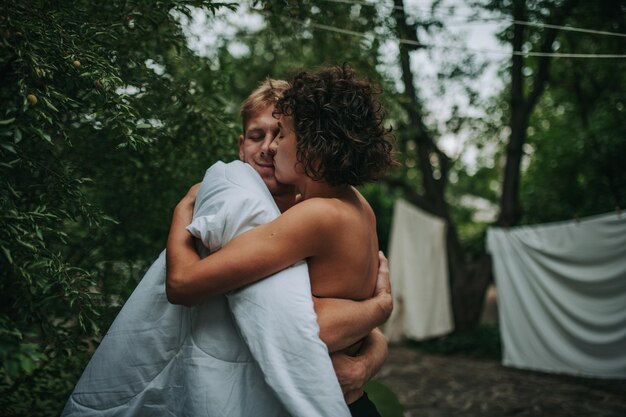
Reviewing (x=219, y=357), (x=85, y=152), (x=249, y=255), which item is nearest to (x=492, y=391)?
(x=85, y=152)

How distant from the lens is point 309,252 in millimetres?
1534

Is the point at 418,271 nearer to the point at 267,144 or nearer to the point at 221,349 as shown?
the point at 267,144

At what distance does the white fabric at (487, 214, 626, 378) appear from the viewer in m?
5.70

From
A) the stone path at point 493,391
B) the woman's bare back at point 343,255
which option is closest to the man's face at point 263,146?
the woman's bare back at point 343,255

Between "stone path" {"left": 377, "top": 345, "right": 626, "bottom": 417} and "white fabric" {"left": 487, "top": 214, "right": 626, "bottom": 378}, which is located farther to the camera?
"white fabric" {"left": 487, "top": 214, "right": 626, "bottom": 378}

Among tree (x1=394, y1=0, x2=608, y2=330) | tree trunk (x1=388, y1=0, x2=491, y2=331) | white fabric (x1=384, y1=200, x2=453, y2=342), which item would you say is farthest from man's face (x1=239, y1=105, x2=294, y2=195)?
tree trunk (x1=388, y1=0, x2=491, y2=331)

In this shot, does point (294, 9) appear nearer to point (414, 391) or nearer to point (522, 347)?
point (414, 391)

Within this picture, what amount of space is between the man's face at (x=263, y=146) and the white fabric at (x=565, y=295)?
185 inches

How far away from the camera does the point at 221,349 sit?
1.53m

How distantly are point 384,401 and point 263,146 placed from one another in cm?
175

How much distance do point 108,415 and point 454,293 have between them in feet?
26.2

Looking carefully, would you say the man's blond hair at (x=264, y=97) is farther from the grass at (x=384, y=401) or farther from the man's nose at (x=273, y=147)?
the grass at (x=384, y=401)

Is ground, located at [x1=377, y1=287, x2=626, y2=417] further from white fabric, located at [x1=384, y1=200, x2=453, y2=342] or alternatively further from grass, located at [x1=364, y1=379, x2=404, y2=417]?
grass, located at [x1=364, y1=379, x2=404, y2=417]

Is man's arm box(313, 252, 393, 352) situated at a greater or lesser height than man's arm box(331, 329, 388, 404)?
greater
